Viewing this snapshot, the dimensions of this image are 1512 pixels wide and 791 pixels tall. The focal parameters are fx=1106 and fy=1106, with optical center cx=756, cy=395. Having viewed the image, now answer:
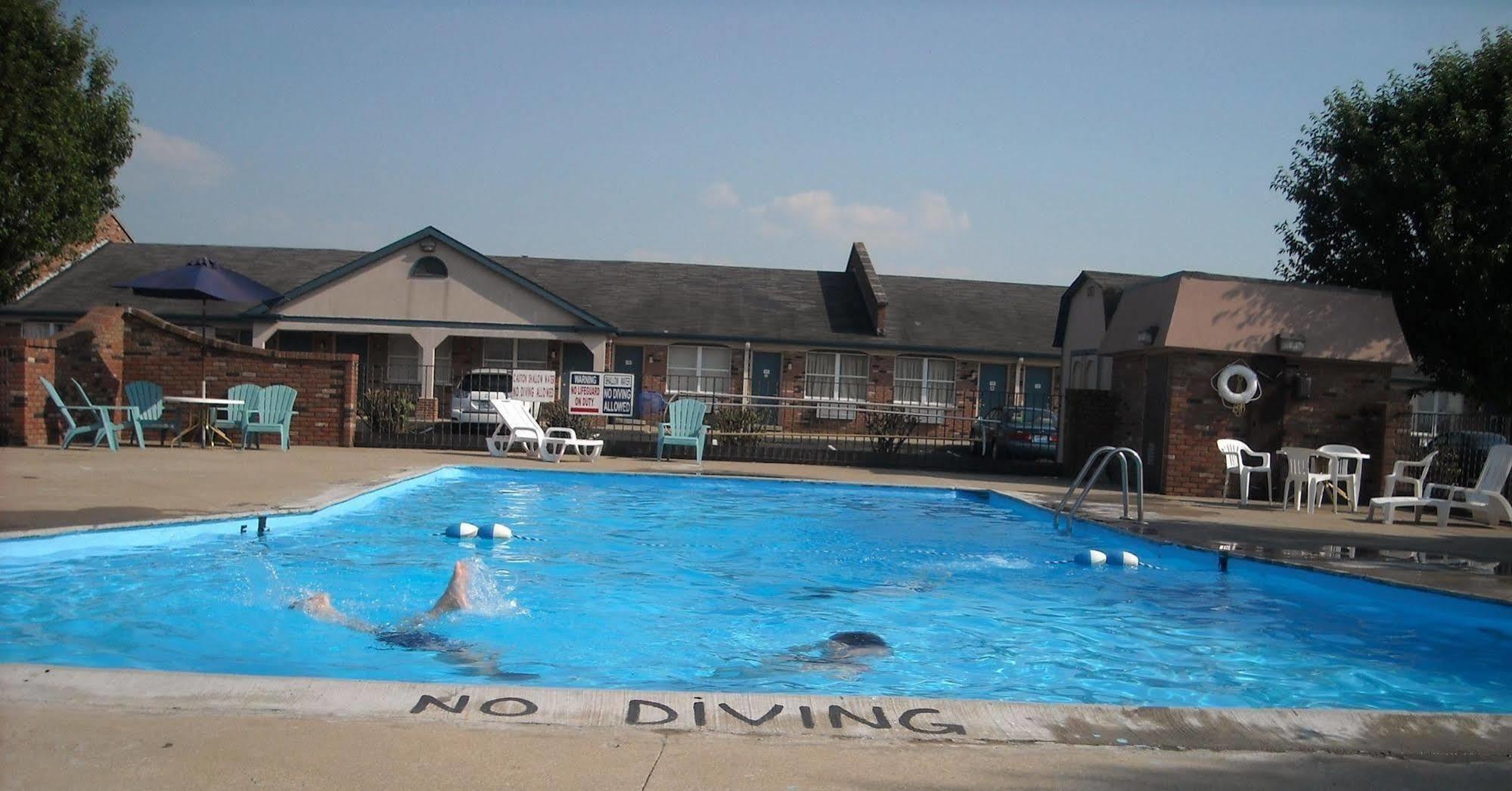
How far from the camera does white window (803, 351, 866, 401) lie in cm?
3123

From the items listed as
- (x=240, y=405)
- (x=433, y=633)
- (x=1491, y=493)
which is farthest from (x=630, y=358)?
(x=433, y=633)

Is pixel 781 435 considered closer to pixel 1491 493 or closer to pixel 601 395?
pixel 601 395

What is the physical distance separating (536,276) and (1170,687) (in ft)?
95.8

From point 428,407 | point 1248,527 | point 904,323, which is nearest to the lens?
point 1248,527

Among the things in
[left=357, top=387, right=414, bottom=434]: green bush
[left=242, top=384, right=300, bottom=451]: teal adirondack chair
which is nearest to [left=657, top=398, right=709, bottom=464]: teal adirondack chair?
[left=357, top=387, right=414, bottom=434]: green bush

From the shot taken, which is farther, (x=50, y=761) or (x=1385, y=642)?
(x=1385, y=642)

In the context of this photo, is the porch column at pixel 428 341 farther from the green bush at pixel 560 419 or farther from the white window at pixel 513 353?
the green bush at pixel 560 419

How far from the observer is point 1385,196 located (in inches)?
696

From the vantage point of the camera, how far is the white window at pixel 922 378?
31.4 meters

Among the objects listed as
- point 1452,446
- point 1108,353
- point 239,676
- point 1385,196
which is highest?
point 1385,196

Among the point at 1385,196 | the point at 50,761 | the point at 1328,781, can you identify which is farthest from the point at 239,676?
the point at 1385,196

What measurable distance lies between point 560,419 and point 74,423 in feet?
24.6

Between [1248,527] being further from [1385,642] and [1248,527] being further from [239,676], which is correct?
[239,676]

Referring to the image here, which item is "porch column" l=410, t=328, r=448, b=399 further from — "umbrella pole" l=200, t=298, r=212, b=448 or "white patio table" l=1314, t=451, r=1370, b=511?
"white patio table" l=1314, t=451, r=1370, b=511
